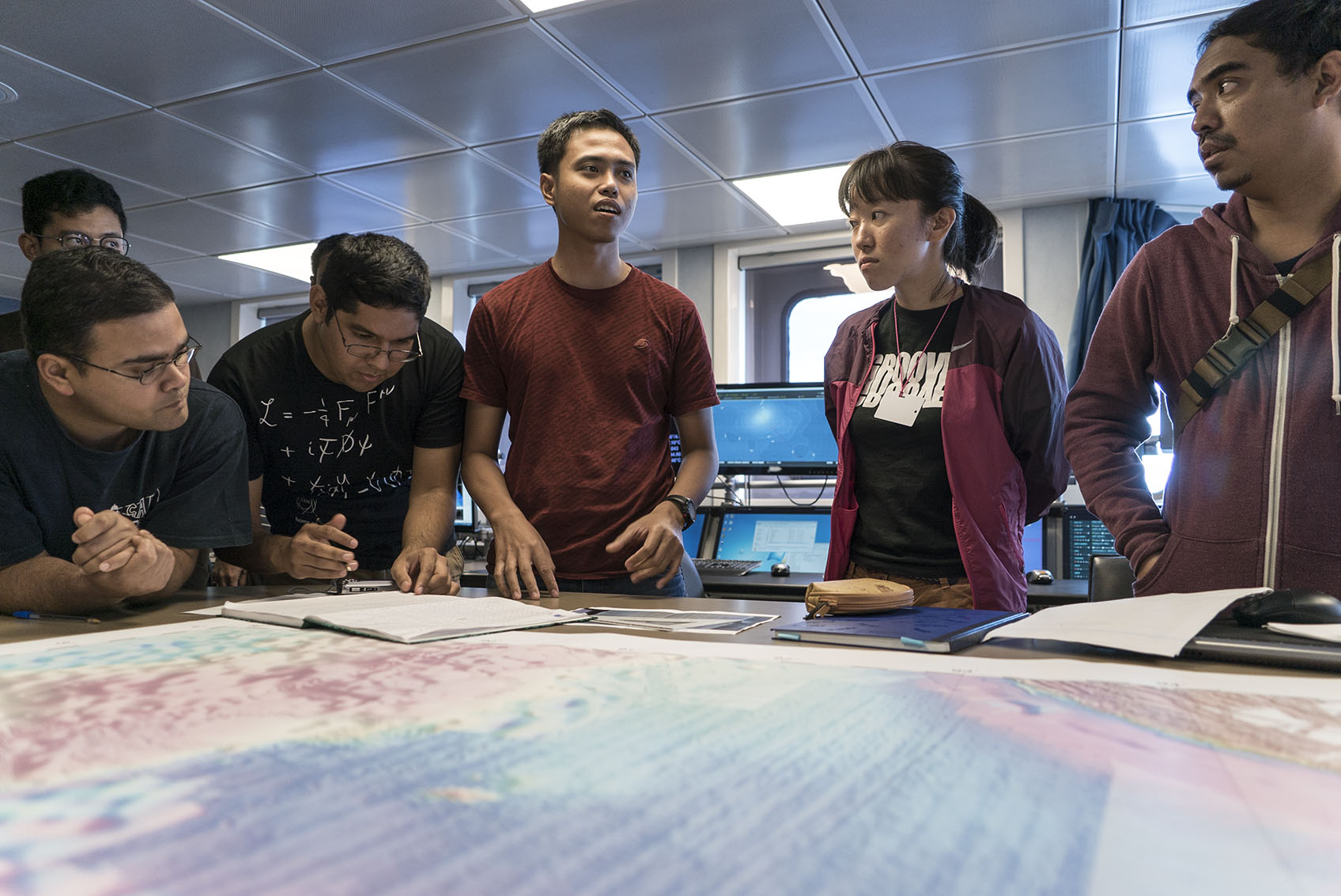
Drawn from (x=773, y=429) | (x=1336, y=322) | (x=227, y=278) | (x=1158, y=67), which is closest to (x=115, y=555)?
(x=1336, y=322)

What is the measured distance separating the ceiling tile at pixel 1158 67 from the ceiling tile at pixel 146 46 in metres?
2.76

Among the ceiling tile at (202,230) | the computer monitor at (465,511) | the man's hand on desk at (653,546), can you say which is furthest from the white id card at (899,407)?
the ceiling tile at (202,230)

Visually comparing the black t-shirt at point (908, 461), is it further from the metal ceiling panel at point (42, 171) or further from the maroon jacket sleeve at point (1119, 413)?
the metal ceiling panel at point (42, 171)

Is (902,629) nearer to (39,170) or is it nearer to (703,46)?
(703,46)

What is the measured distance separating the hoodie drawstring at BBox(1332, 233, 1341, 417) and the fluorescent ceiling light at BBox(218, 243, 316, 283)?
16.1ft

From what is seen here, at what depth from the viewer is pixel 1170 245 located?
3.93ft

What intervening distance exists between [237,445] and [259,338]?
338 mm

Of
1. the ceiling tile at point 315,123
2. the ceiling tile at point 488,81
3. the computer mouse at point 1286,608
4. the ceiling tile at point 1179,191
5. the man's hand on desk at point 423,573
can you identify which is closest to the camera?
the computer mouse at point 1286,608

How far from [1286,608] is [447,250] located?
16.5ft

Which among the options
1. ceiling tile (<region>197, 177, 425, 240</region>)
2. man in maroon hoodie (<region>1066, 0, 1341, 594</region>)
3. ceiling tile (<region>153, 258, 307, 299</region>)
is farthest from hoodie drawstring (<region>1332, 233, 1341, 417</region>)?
ceiling tile (<region>153, 258, 307, 299</region>)

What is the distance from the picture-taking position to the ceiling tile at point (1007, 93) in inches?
117

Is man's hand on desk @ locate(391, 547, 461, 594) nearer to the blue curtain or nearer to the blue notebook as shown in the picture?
the blue notebook

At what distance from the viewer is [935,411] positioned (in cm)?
148

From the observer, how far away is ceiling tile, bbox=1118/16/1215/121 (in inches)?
110
